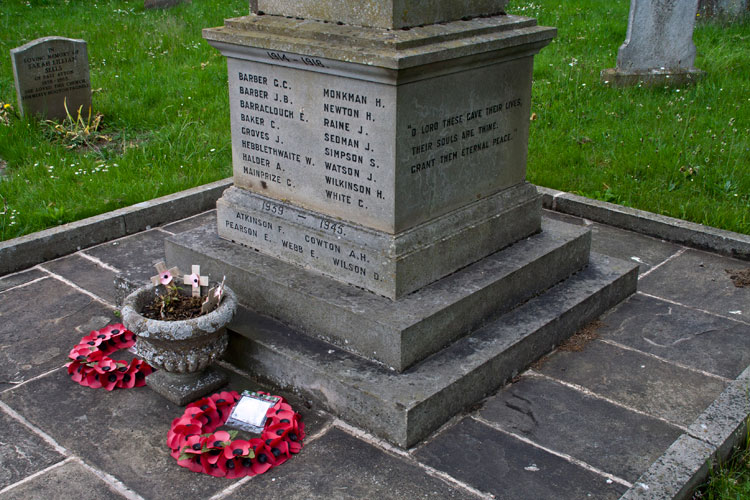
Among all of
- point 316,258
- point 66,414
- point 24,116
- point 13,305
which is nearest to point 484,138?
point 316,258

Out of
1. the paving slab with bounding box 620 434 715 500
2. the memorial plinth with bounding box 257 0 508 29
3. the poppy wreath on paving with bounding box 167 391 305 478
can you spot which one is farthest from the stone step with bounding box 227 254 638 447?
the memorial plinth with bounding box 257 0 508 29

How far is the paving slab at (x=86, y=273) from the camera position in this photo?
16.0 ft

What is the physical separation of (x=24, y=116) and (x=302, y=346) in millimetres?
5172

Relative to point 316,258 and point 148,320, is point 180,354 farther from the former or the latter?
point 316,258

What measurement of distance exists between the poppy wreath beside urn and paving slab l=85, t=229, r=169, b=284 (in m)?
1.21

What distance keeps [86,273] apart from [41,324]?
2.30 ft

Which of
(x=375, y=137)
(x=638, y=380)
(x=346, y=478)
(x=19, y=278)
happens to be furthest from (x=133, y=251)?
(x=638, y=380)

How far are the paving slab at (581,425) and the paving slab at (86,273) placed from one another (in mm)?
2542

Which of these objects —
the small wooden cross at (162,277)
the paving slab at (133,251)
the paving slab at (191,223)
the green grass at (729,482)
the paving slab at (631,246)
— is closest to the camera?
the green grass at (729,482)

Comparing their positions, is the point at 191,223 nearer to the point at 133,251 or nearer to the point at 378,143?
the point at 133,251

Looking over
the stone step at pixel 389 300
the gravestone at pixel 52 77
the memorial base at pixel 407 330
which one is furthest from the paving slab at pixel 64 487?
the gravestone at pixel 52 77

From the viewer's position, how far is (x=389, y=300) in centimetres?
388

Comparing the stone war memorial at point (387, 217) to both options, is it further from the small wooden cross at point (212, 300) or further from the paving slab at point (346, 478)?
the small wooden cross at point (212, 300)

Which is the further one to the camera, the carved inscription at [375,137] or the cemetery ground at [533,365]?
the carved inscription at [375,137]
